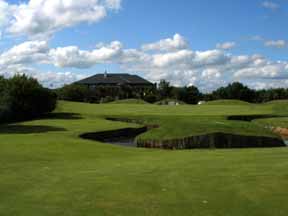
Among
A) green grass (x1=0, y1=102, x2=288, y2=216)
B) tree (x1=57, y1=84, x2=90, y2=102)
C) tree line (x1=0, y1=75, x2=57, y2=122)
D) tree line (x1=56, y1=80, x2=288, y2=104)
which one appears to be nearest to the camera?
green grass (x1=0, y1=102, x2=288, y2=216)

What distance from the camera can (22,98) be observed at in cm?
5881

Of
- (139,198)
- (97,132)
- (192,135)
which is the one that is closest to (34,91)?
(97,132)

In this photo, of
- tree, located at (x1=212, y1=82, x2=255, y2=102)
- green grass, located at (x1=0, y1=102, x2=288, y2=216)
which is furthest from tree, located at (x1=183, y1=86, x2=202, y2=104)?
green grass, located at (x1=0, y1=102, x2=288, y2=216)

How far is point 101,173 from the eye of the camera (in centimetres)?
1543

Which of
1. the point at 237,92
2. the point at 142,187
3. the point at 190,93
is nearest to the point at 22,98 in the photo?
the point at 142,187

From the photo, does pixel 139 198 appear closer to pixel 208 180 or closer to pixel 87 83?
pixel 208 180

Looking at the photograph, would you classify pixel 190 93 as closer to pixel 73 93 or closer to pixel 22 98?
pixel 73 93

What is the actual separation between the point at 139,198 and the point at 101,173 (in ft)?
14.9

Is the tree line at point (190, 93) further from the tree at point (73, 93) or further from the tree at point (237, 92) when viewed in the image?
the tree at point (73, 93)

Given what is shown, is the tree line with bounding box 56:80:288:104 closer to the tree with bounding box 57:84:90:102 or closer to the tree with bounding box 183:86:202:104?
the tree with bounding box 183:86:202:104

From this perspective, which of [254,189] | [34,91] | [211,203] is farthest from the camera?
[34,91]

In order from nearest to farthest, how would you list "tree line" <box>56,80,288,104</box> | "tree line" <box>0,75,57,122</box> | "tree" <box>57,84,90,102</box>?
1. "tree line" <box>0,75,57,122</box>
2. "tree" <box>57,84,90,102</box>
3. "tree line" <box>56,80,288,104</box>

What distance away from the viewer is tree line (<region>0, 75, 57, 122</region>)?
55.3 m

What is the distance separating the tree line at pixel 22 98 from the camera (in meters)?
55.3
